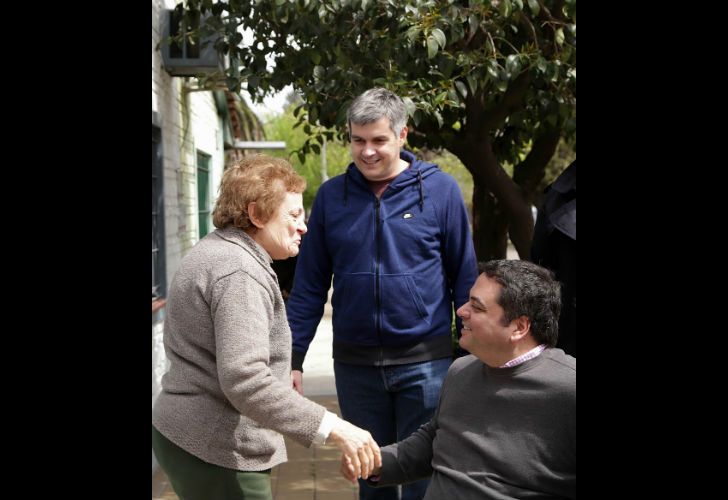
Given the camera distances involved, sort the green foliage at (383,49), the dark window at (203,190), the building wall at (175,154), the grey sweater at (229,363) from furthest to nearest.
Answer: the dark window at (203,190) → the building wall at (175,154) → the green foliage at (383,49) → the grey sweater at (229,363)

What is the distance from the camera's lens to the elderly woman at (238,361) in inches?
94.7

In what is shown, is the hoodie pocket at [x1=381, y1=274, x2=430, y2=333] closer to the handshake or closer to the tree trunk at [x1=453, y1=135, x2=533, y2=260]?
the handshake

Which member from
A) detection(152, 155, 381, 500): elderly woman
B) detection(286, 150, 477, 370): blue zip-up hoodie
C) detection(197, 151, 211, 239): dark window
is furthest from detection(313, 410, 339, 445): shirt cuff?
detection(197, 151, 211, 239): dark window

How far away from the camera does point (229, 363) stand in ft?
7.78

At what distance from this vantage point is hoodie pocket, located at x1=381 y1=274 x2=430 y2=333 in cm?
348

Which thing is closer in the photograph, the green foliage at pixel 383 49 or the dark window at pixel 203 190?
the green foliage at pixel 383 49

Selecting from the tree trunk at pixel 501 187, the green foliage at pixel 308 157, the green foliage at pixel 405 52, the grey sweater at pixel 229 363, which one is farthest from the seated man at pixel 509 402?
the green foliage at pixel 308 157

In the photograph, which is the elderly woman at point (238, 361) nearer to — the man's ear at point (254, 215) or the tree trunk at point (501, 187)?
the man's ear at point (254, 215)

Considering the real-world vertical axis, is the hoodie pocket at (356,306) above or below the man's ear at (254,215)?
below

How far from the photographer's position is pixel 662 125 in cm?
179

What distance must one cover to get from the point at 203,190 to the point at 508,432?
8.55 m
